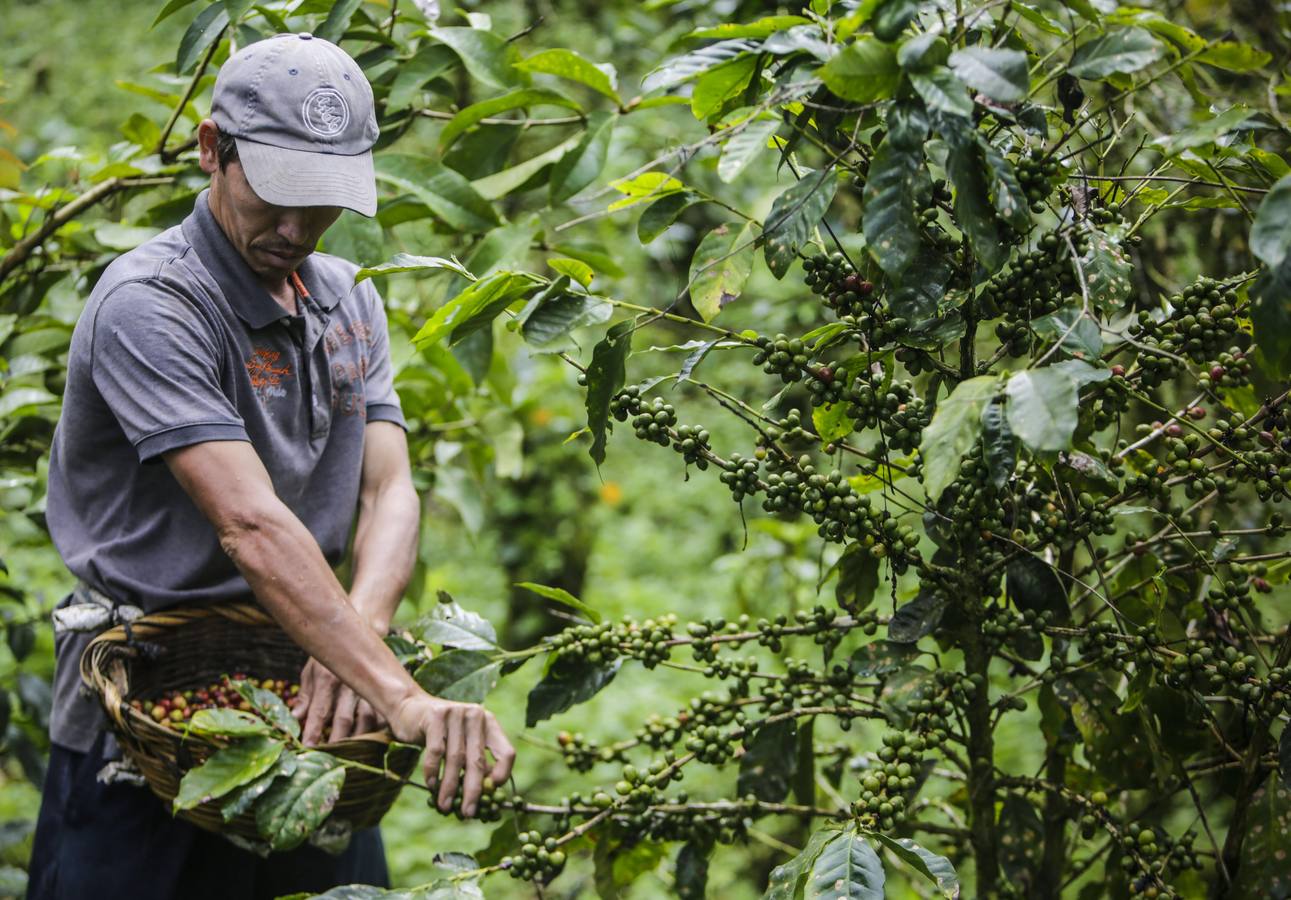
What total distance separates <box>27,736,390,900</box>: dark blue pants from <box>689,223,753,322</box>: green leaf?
1.13m

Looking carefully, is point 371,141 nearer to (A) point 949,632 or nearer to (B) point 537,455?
(A) point 949,632

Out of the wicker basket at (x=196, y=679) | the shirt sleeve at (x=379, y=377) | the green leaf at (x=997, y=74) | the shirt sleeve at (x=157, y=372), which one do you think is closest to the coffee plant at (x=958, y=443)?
the green leaf at (x=997, y=74)

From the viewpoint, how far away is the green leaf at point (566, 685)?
161cm

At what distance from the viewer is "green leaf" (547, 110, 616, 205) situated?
1991 mm

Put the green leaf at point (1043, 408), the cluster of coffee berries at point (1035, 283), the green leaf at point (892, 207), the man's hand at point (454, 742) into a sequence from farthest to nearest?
1. the man's hand at point (454, 742)
2. the cluster of coffee berries at point (1035, 283)
3. the green leaf at point (892, 207)
4. the green leaf at point (1043, 408)

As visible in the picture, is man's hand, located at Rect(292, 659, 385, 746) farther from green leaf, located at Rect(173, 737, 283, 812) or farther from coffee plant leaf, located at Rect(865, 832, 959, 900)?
coffee plant leaf, located at Rect(865, 832, 959, 900)

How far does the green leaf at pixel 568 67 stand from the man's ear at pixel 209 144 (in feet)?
1.81

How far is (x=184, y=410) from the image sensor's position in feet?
4.81

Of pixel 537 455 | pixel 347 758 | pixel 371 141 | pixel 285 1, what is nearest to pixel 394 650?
pixel 347 758

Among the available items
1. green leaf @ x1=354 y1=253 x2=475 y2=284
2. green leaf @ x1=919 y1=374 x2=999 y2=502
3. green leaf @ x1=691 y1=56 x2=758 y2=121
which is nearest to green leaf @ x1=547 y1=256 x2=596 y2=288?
green leaf @ x1=354 y1=253 x2=475 y2=284

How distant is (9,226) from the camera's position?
232 cm

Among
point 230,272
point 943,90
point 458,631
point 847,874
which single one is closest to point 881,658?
point 847,874

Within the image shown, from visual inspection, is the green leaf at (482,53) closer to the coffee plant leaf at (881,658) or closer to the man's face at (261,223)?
the man's face at (261,223)

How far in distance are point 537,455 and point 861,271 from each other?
378 centimetres
